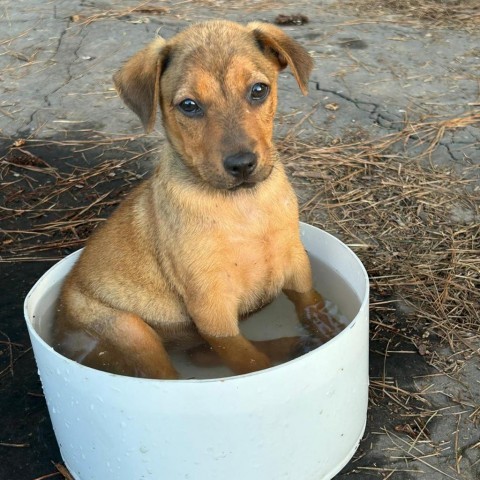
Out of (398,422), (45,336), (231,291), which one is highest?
(231,291)

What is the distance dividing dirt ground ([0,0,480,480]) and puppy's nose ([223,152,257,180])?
1382 mm

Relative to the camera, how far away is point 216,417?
8.71 feet

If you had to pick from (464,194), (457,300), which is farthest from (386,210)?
(457,300)

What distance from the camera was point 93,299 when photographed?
11.8 feet

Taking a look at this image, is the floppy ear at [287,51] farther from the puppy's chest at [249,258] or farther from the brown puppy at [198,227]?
the puppy's chest at [249,258]

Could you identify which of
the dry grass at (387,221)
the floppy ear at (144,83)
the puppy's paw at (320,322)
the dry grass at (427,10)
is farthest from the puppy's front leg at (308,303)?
the dry grass at (427,10)

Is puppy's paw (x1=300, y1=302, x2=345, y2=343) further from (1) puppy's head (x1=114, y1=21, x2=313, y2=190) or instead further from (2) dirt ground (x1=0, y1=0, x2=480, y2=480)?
(1) puppy's head (x1=114, y1=21, x2=313, y2=190)

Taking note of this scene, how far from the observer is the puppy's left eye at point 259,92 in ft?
10.5

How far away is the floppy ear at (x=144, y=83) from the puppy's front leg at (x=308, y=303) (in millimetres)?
991

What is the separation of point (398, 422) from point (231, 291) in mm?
1019

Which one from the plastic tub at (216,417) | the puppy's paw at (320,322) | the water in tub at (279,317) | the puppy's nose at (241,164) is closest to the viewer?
the plastic tub at (216,417)

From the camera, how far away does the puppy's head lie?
3.07 metres

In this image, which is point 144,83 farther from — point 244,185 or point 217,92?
point 244,185

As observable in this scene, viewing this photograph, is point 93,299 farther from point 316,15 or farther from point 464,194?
point 316,15
